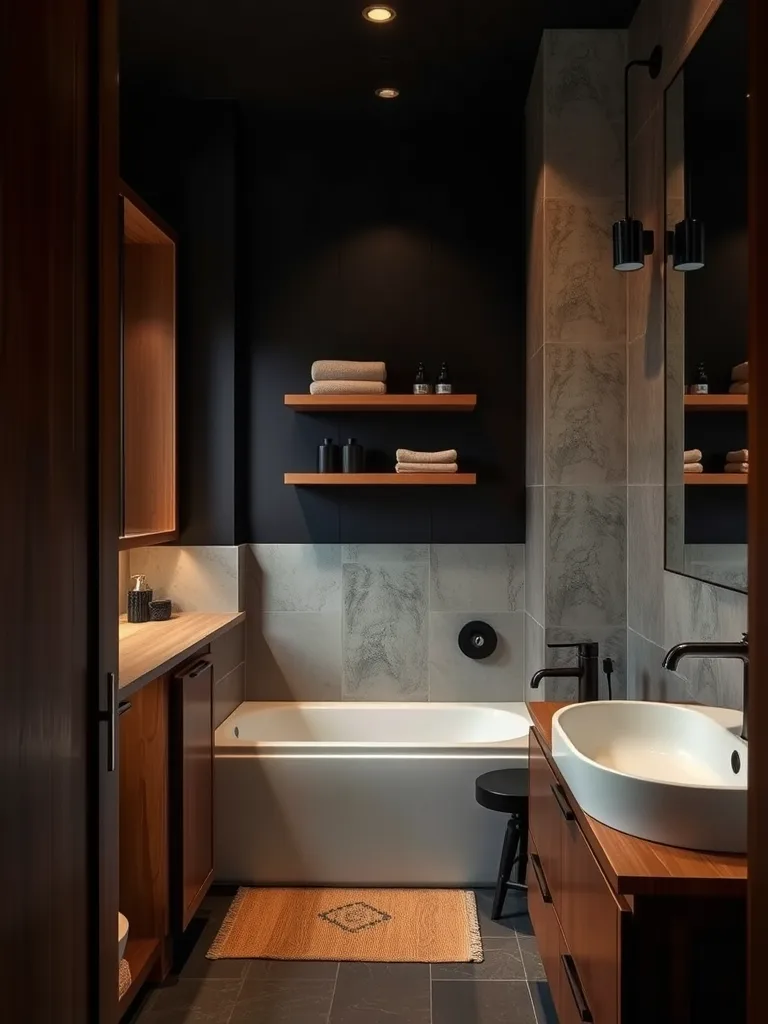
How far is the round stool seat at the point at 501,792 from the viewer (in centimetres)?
278

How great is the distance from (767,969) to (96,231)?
3.76 ft

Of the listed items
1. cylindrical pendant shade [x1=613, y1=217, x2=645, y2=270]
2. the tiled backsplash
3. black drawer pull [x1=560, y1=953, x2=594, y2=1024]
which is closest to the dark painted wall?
the tiled backsplash

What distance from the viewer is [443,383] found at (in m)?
3.59

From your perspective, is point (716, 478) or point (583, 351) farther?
point (583, 351)

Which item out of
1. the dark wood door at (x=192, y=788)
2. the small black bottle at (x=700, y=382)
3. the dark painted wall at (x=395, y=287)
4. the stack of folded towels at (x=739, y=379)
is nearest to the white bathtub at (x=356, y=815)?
the dark wood door at (x=192, y=788)

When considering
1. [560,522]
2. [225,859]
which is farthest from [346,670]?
[560,522]

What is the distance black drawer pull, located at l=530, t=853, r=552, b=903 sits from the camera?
6.96ft

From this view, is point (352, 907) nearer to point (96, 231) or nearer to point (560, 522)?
point (560, 522)

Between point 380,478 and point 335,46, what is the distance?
1.63 metres

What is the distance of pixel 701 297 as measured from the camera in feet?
7.47

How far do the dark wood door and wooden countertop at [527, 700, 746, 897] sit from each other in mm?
1406

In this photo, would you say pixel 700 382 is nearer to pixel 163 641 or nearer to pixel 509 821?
pixel 509 821

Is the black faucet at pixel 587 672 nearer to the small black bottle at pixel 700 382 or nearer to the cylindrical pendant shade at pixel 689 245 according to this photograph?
the small black bottle at pixel 700 382

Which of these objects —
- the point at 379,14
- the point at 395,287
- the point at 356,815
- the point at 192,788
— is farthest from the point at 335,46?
the point at 356,815
